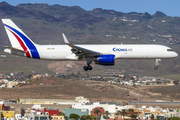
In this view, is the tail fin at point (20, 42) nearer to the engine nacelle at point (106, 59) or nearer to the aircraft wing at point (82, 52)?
the aircraft wing at point (82, 52)

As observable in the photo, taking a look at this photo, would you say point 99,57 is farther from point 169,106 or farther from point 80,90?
point 80,90

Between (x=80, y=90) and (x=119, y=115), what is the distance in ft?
169

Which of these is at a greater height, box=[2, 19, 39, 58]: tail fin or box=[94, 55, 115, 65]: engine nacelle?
box=[2, 19, 39, 58]: tail fin

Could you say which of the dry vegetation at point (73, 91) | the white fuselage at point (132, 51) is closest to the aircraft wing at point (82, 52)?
the white fuselage at point (132, 51)

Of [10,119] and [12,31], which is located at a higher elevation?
[12,31]

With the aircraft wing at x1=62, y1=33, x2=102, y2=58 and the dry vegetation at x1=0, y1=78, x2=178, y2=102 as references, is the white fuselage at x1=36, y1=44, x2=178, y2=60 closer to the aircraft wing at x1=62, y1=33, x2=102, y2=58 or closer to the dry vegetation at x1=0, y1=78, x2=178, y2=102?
the aircraft wing at x1=62, y1=33, x2=102, y2=58

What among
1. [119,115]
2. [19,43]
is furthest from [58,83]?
[19,43]

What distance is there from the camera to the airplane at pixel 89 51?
210ft

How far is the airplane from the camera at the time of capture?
210ft

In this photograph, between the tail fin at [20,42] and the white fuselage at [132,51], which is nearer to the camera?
the white fuselage at [132,51]

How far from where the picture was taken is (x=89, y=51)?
207 feet

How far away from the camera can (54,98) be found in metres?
133

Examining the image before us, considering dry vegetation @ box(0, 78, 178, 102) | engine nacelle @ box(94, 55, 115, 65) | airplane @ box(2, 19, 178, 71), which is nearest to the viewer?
engine nacelle @ box(94, 55, 115, 65)

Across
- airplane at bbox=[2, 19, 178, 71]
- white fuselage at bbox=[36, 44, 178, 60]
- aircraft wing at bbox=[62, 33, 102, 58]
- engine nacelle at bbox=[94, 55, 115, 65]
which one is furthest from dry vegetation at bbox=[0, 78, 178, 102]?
engine nacelle at bbox=[94, 55, 115, 65]
